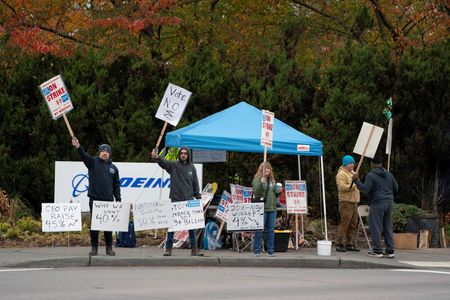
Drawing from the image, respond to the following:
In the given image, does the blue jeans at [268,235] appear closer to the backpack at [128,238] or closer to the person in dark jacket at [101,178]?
the backpack at [128,238]

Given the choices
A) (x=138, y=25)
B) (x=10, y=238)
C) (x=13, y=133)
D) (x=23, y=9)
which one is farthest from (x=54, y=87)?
(x=23, y=9)

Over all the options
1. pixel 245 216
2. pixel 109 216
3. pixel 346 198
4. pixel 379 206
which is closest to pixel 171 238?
pixel 109 216

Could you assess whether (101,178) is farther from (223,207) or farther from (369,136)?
(369,136)

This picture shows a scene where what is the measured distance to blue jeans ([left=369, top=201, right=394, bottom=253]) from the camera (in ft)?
60.3

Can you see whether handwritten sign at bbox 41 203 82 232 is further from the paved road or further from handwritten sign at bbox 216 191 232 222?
handwritten sign at bbox 216 191 232 222

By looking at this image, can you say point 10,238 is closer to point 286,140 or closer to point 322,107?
point 286,140

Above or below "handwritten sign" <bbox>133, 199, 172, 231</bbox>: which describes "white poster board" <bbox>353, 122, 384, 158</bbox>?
above

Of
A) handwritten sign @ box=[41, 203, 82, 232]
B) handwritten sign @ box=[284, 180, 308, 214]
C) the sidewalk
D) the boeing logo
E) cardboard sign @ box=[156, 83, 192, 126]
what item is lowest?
the sidewalk

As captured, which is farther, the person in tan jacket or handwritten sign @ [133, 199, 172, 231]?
the person in tan jacket

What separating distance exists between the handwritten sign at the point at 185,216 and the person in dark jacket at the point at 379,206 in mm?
3500

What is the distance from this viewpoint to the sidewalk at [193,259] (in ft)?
52.4

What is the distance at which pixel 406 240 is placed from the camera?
20594 millimetres

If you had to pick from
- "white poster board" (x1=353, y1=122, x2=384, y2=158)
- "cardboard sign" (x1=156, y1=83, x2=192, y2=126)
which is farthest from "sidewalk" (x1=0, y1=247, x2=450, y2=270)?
"cardboard sign" (x1=156, y1=83, x2=192, y2=126)

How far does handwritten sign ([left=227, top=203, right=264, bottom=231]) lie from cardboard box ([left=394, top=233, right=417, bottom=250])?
445 centimetres
